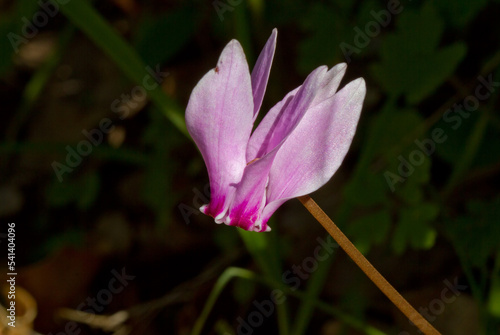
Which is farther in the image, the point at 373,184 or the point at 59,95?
the point at 59,95

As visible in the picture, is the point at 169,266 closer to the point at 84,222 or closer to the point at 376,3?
the point at 84,222

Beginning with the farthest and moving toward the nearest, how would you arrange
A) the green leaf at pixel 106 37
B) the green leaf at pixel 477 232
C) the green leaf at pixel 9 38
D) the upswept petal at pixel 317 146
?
1. the green leaf at pixel 9 38
2. the green leaf at pixel 106 37
3. the green leaf at pixel 477 232
4. the upswept petal at pixel 317 146

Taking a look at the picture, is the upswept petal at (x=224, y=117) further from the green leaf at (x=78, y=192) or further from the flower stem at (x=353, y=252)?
the green leaf at (x=78, y=192)

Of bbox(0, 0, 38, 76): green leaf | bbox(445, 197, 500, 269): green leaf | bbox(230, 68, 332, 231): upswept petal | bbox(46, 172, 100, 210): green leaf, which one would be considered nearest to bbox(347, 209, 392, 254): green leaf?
bbox(445, 197, 500, 269): green leaf

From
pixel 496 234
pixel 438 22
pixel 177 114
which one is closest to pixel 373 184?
pixel 496 234

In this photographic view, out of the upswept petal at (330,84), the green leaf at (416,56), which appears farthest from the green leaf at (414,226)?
the upswept petal at (330,84)

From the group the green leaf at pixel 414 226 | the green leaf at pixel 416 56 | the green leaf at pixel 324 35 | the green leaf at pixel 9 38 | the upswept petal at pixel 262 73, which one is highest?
the green leaf at pixel 9 38

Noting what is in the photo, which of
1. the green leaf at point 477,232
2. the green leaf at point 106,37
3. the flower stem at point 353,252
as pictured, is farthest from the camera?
the green leaf at point 106,37

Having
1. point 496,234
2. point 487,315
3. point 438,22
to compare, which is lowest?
point 487,315
